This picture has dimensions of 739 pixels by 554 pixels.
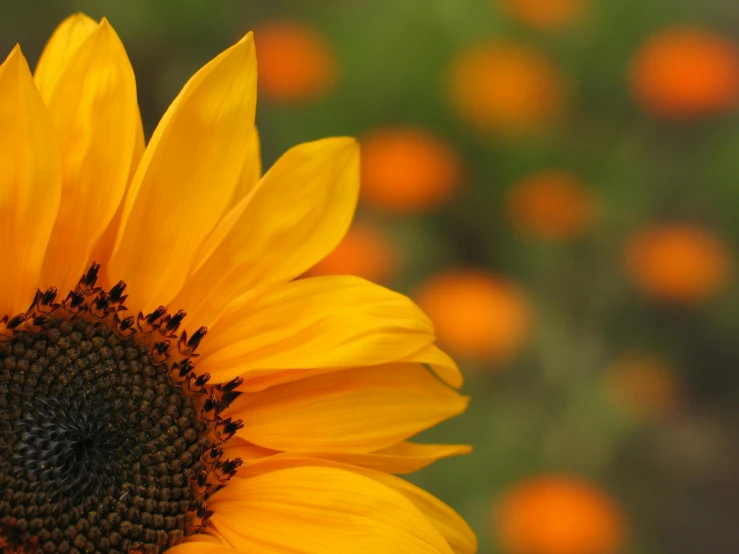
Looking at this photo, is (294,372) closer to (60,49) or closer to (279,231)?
(279,231)

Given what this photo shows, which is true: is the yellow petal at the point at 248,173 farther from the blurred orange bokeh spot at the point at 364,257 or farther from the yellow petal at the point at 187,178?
the blurred orange bokeh spot at the point at 364,257

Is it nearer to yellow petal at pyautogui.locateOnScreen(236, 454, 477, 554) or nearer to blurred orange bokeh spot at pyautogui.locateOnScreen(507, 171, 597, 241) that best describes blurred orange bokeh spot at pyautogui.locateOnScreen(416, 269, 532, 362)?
blurred orange bokeh spot at pyautogui.locateOnScreen(507, 171, 597, 241)

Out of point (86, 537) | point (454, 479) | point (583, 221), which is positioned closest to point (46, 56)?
point (86, 537)

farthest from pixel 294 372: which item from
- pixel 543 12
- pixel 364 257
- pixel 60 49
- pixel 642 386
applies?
pixel 543 12

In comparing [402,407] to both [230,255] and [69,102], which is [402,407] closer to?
[230,255]

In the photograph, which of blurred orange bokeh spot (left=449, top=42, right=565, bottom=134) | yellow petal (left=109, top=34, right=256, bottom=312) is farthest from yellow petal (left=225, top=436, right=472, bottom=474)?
blurred orange bokeh spot (left=449, top=42, right=565, bottom=134)
